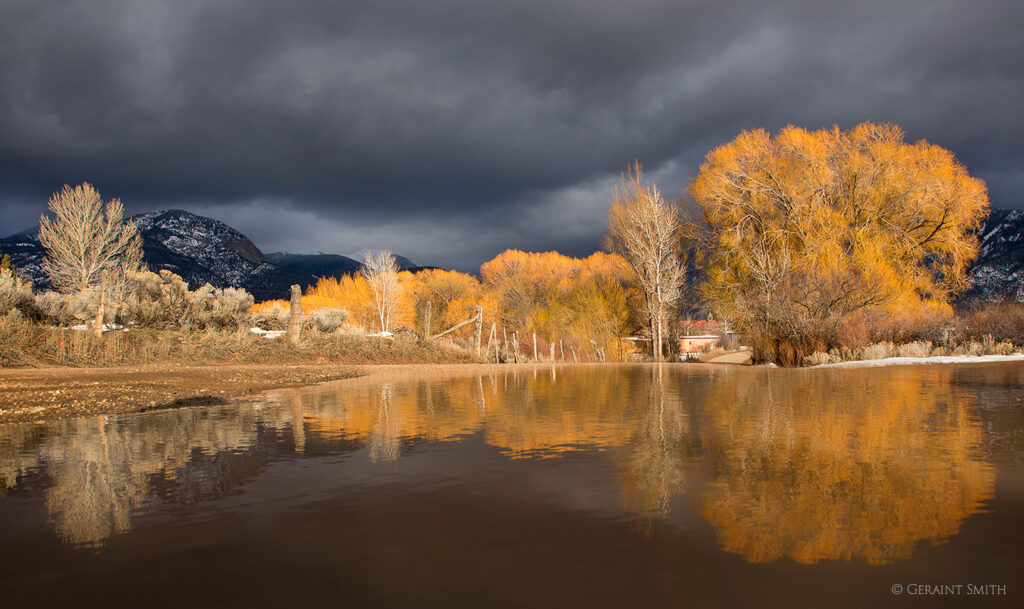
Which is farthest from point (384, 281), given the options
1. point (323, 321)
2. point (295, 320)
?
point (295, 320)

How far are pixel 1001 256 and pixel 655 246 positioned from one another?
11321 centimetres

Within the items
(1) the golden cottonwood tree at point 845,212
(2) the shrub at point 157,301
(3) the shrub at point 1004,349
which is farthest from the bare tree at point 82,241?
(3) the shrub at point 1004,349

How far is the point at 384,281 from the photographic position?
5781 cm

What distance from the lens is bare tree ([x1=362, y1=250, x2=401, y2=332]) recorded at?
57803mm

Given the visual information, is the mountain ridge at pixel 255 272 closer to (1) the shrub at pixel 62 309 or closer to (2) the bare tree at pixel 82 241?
(2) the bare tree at pixel 82 241

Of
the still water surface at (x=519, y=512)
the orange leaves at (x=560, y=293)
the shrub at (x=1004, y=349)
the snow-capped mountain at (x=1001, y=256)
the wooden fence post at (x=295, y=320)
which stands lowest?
the still water surface at (x=519, y=512)

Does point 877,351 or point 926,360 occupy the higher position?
point 877,351

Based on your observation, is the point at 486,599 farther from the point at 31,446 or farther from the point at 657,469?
the point at 31,446

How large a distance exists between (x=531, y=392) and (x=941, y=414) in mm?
6593

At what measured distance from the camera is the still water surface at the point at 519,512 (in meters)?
2.49

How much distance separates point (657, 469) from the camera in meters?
4.44

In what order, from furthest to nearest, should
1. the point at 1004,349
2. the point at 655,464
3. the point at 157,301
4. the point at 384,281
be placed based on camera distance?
the point at 384,281 < the point at 157,301 < the point at 1004,349 < the point at 655,464

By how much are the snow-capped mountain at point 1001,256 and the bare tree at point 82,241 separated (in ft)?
338

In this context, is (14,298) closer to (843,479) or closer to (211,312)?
(211,312)
